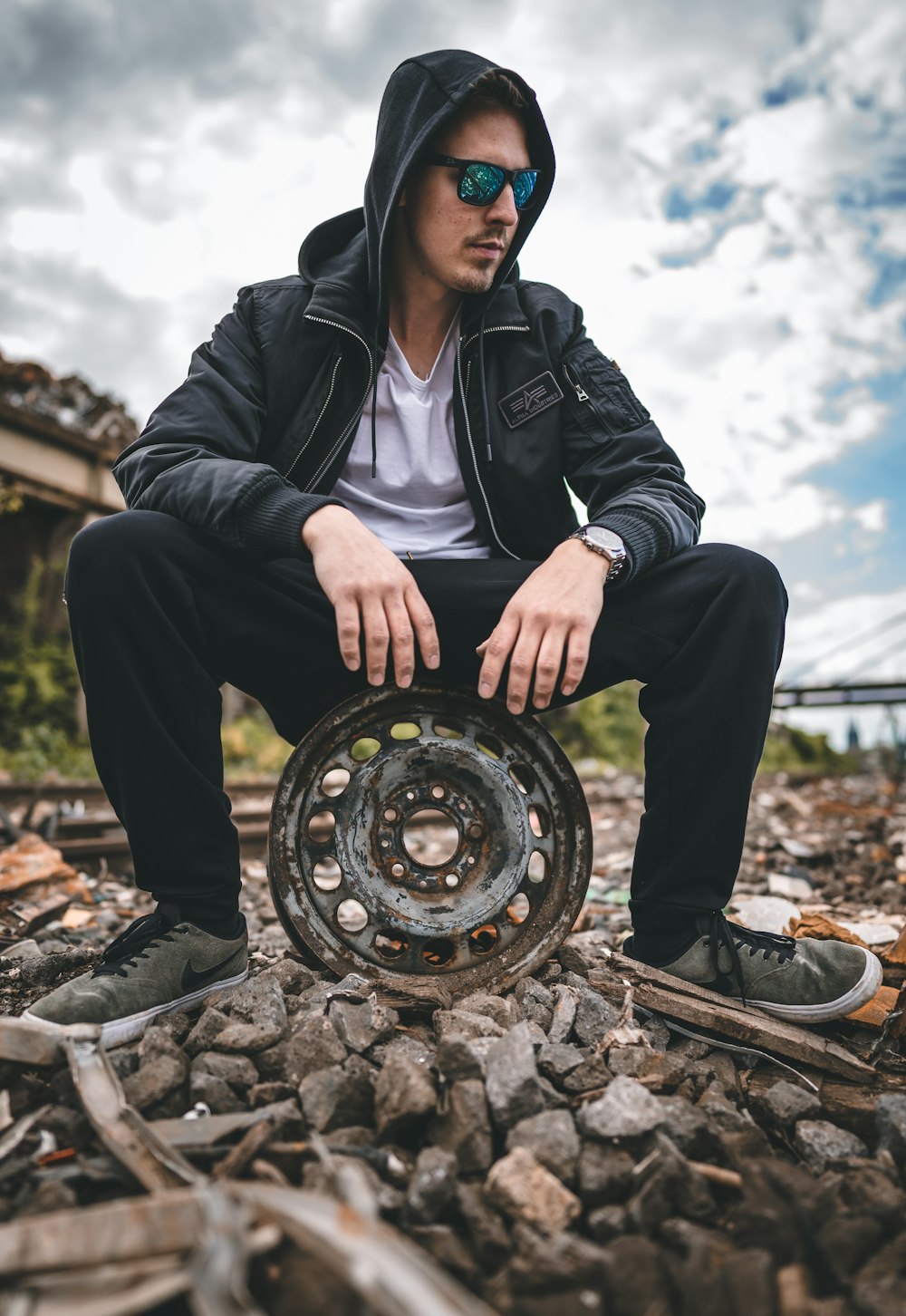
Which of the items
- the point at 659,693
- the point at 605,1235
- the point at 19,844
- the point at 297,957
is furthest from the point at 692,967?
the point at 19,844

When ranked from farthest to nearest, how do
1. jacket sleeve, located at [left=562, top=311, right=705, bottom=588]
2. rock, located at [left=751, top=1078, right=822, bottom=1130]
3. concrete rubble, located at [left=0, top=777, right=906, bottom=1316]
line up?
jacket sleeve, located at [left=562, top=311, right=705, bottom=588], rock, located at [left=751, top=1078, right=822, bottom=1130], concrete rubble, located at [left=0, top=777, right=906, bottom=1316]

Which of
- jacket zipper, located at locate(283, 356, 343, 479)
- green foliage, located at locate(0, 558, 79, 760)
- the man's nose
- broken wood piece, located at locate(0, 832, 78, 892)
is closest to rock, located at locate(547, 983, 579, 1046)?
jacket zipper, located at locate(283, 356, 343, 479)

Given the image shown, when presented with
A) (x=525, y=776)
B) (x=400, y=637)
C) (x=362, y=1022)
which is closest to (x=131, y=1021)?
(x=362, y=1022)

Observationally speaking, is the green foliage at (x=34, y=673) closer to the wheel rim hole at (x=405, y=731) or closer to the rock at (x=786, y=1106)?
the wheel rim hole at (x=405, y=731)

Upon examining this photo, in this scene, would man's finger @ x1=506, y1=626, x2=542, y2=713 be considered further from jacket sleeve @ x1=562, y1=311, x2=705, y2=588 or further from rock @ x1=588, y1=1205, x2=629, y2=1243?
rock @ x1=588, y1=1205, x2=629, y2=1243

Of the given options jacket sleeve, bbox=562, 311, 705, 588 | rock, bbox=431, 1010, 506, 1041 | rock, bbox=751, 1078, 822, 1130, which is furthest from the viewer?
jacket sleeve, bbox=562, 311, 705, 588

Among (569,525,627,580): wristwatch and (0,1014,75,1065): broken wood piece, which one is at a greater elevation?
(569,525,627,580): wristwatch

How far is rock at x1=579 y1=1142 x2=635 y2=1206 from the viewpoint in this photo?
141cm

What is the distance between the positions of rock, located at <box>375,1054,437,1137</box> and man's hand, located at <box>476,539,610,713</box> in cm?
92

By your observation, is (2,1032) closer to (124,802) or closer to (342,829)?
(124,802)

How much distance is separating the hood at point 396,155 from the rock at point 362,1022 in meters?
1.95

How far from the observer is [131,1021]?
190 cm

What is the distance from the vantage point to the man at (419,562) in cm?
209

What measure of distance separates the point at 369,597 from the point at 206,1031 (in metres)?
1.05
